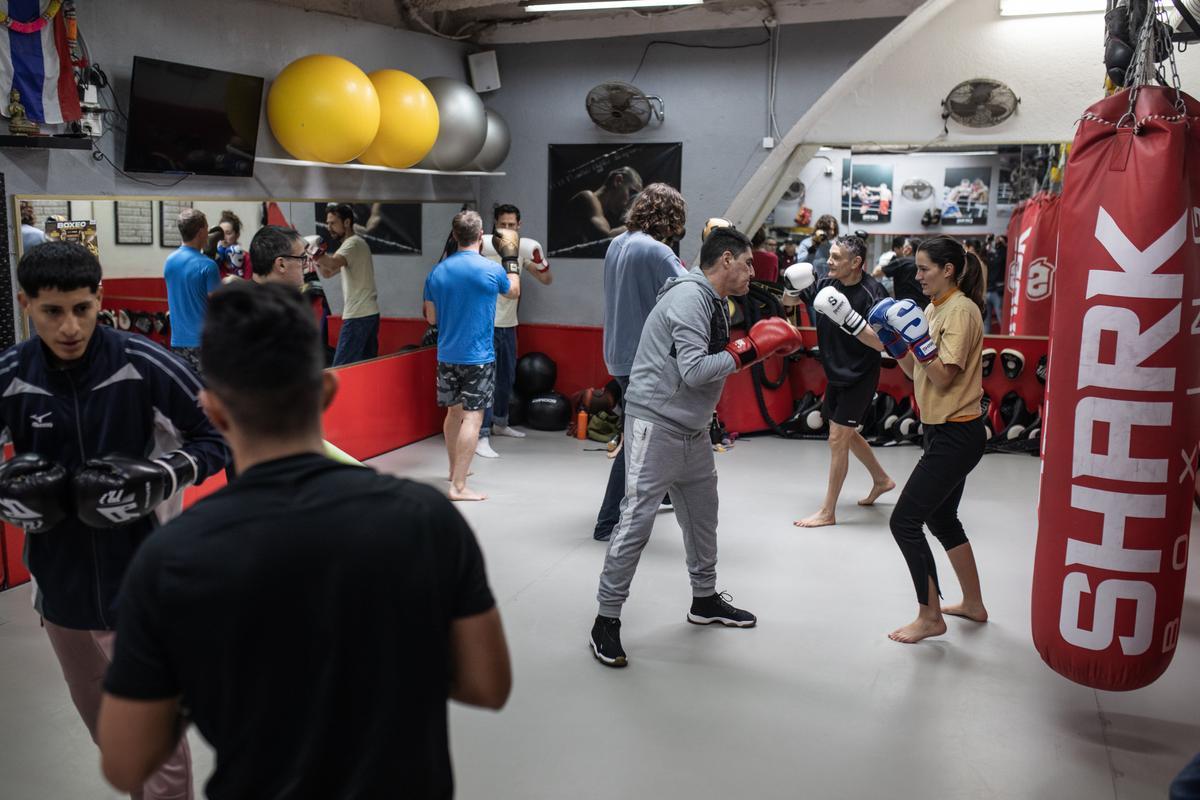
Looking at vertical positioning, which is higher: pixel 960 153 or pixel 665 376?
Result: pixel 960 153

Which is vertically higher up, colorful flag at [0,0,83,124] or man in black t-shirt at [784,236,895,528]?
colorful flag at [0,0,83,124]

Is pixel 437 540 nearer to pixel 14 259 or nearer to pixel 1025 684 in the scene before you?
pixel 1025 684

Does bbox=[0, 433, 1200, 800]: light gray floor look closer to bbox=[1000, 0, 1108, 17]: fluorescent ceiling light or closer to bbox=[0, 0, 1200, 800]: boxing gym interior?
bbox=[0, 0, 1200, 800]: boxing gym interior

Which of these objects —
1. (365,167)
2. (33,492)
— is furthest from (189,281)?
(33,492)

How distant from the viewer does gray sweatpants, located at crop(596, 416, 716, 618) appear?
137 inches

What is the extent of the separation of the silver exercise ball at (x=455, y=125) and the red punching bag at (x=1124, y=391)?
4.80 meters

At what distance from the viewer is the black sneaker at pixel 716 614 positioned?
3.92 metres

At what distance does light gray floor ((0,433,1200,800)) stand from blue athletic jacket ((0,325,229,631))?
3.09 ft

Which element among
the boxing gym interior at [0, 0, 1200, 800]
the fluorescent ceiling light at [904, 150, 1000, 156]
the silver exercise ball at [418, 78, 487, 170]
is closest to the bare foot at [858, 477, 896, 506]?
the boxing gym interior at [0, 0, 1200, 800]

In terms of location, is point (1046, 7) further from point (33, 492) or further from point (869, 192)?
point (33, 492)

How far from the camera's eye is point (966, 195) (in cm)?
1091

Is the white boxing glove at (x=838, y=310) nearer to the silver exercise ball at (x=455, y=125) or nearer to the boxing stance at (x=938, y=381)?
the boxing stance at (x=938, y=381)

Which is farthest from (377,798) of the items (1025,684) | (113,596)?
(1025,684)

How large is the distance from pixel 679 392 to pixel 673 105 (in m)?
4.63
